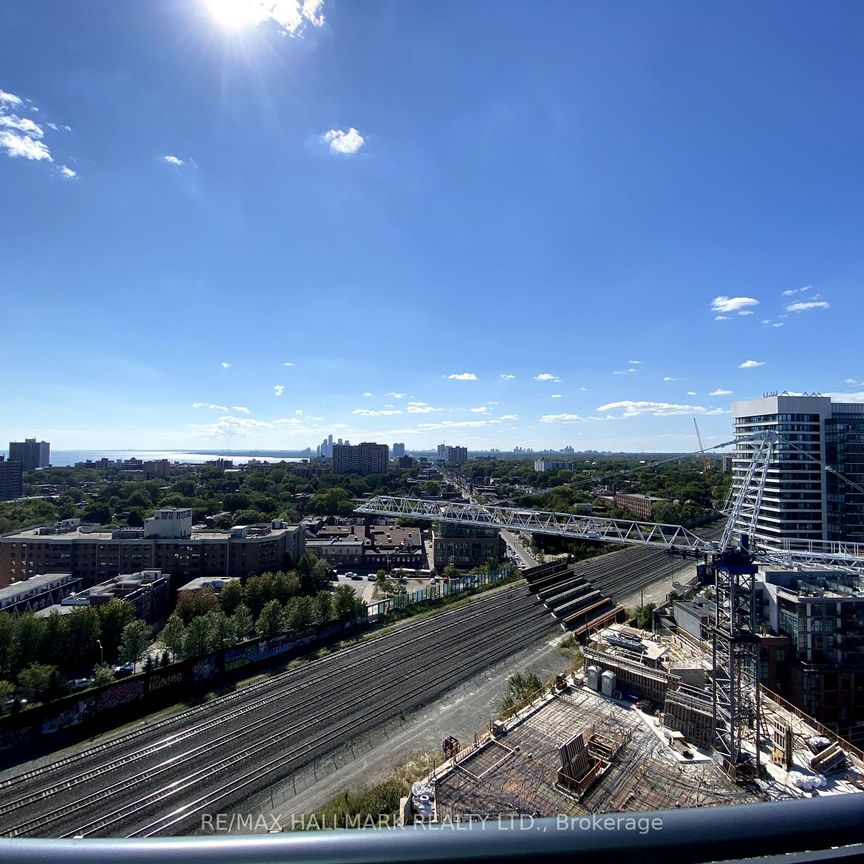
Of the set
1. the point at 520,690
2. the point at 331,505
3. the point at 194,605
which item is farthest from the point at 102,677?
the point at 331,505

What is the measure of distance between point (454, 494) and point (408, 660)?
25326mm

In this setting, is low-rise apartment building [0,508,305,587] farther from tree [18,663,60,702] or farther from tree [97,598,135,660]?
tree [18,663,60,702]

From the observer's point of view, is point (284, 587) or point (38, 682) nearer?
point (38, 682)

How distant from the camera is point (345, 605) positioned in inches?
495

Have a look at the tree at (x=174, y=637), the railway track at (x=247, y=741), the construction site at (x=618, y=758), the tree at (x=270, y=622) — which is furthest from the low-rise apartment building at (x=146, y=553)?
the construction site at (x=618, y=758)

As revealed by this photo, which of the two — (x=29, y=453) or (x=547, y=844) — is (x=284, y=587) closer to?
(x=547, y=844)

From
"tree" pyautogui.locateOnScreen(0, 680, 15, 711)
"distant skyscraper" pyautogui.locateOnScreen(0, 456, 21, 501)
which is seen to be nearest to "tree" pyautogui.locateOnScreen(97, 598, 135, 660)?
"tree" pyautogui.locateOnScreen(0, 680, 15, 711)

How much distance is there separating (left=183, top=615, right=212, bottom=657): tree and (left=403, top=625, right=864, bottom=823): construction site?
5511 mm

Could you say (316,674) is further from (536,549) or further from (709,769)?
(536,549)

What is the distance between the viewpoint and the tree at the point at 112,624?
35.8 feet

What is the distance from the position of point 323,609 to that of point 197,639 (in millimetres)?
2990

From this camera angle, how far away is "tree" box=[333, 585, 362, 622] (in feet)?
41.1

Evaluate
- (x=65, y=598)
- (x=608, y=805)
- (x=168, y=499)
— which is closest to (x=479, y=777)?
(x=608, y=805)

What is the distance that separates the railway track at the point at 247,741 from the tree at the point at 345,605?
3.25 ft
